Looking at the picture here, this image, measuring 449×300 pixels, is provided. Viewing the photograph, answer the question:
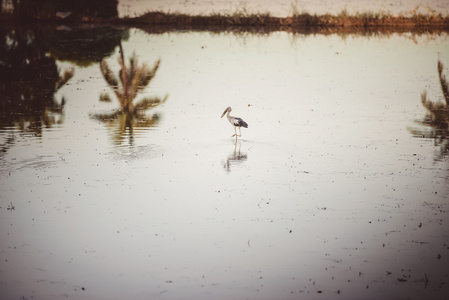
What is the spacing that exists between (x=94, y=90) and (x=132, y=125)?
617cm

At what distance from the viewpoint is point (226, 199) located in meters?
11.1

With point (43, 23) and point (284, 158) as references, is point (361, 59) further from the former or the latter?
point (43, 23)

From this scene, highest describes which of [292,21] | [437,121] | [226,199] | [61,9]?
[61,9]

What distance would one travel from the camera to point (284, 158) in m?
13.9

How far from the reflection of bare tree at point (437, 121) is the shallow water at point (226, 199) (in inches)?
11.0

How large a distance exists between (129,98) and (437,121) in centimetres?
960

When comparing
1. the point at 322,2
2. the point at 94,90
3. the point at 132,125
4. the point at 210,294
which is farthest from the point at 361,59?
the point at 210,294

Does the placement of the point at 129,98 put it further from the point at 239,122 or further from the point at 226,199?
the point at 226,199

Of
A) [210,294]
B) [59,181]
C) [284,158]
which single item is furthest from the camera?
[284,158]

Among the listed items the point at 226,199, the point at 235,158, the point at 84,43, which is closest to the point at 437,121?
the point at 235,158

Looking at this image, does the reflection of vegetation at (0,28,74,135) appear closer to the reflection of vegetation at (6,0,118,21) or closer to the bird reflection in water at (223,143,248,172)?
the bird reflection in water at (223,143,248,172)

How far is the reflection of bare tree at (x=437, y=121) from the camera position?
15777 millimetres

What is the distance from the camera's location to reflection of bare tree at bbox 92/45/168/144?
17.4 metres

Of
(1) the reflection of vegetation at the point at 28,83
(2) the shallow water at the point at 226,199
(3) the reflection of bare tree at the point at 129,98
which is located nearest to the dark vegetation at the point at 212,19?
(1) the reflection of vegetation at the point at 28,83
